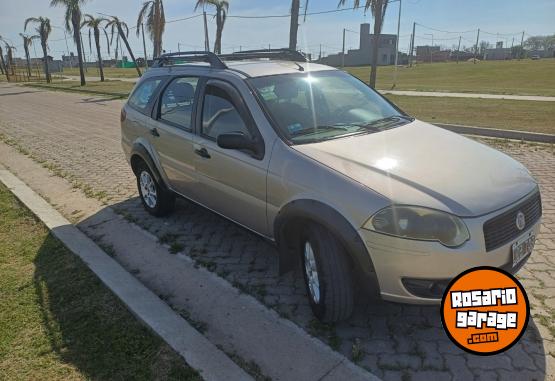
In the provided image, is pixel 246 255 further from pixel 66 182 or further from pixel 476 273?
pixel 66 182

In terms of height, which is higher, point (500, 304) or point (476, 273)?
point (476, 273)

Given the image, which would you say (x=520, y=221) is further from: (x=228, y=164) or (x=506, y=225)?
(x=228, y=164)

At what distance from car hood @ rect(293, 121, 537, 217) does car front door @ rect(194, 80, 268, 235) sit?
0.48 metres

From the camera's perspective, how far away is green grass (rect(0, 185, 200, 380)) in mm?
2689

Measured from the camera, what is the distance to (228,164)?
3572 millimetres

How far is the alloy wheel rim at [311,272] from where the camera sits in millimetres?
2977

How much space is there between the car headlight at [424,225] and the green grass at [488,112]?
27.0 ft

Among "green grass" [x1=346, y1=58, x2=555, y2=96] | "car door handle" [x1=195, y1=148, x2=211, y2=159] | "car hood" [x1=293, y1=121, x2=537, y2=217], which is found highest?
"car hood" [x1=293, y1=121, x2=537, y2=217]

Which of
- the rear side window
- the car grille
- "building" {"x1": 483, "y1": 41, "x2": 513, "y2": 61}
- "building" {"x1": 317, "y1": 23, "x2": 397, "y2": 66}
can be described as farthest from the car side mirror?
"building" {"x1": 483, "y1": 41, "x2": 513, "y2": 61}

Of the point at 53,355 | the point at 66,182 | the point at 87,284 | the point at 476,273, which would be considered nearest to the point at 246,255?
the point at 87,284

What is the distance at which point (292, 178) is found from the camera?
2955 mm

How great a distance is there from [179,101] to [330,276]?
2.57 meters

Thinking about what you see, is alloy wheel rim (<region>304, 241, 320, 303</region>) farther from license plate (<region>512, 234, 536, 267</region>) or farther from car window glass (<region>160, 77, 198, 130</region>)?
car window glass (<region>160, 77, 198, 130</region>)

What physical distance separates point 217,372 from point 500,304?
1709 millimetres
